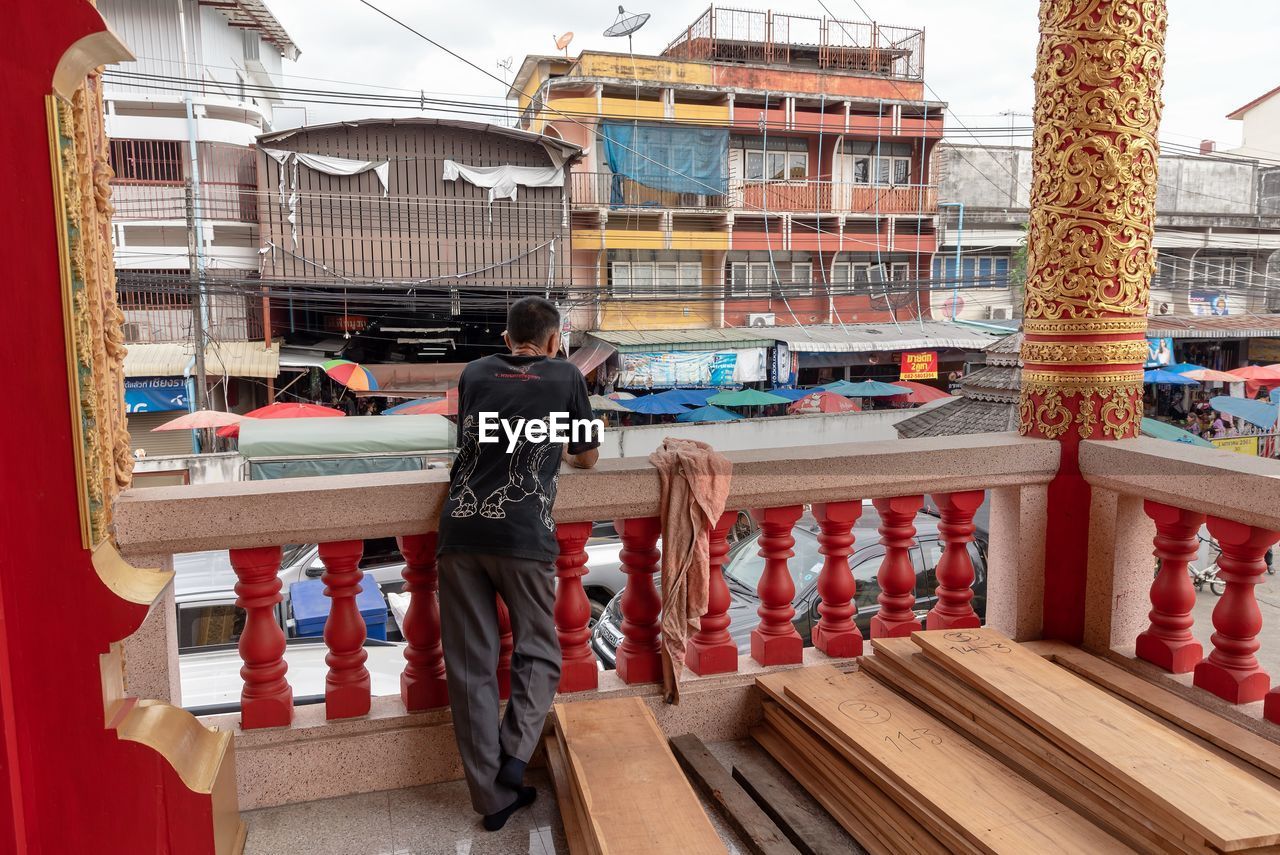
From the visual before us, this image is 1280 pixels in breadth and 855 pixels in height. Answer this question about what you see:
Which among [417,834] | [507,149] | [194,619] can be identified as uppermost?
[507,149]

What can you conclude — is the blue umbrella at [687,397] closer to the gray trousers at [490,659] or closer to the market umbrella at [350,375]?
the market umbrella at [350,375]

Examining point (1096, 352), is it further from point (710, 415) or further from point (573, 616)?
point (710, 415)

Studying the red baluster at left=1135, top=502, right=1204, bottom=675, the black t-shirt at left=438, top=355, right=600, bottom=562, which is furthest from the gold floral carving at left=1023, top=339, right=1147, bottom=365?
the black t-shirt at left=438, top=355, right=600, bottom=562

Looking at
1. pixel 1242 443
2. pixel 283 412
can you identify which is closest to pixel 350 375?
pixel 283 412

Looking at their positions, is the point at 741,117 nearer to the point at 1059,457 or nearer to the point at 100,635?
the point at 1059,457

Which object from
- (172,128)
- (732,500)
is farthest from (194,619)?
(172,128)

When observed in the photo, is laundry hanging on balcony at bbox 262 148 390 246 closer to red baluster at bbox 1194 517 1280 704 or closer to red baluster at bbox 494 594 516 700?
red baluster at bbox 494 594 516 700

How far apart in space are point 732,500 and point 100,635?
1821mm

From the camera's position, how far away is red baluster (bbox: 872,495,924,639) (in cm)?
280

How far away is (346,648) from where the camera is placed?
2.44m

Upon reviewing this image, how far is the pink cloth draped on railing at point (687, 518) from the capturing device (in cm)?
252

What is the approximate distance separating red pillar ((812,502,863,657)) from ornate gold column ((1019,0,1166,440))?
842mm

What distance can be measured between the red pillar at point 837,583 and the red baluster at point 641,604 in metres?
0.56

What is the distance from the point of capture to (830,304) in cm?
2250
